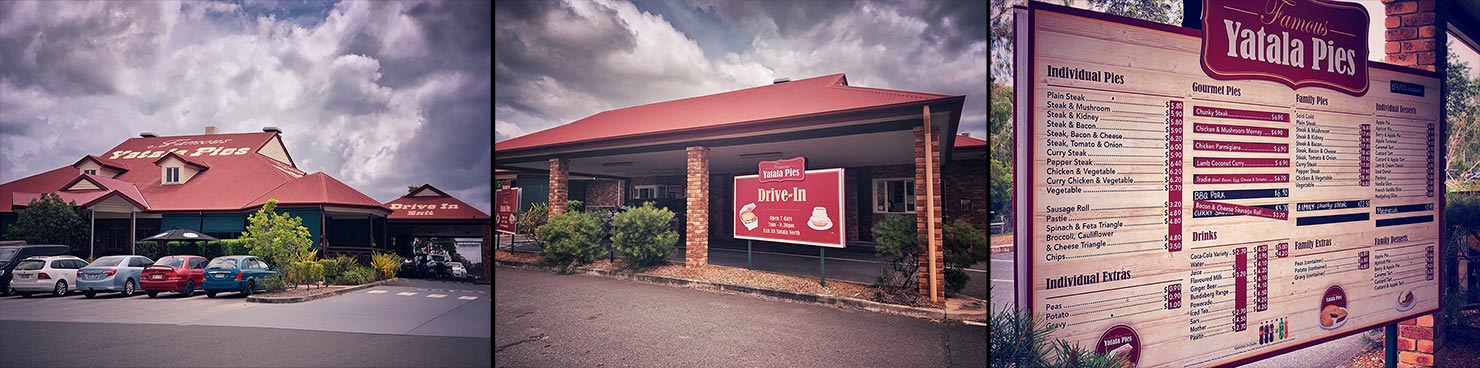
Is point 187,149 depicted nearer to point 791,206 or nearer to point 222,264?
point 222,264

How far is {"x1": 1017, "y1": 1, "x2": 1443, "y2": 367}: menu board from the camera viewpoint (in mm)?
2336

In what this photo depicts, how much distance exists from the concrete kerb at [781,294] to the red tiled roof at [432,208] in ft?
1.60

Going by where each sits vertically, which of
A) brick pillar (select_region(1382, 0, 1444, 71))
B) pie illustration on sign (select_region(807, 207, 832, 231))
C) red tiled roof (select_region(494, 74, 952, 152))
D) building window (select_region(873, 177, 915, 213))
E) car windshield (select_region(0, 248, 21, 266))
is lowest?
car windshield (select_region(0, 248, 21, 266))

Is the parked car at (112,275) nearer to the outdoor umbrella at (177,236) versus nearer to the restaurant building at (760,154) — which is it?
the outdoor umbrella at (177,236)

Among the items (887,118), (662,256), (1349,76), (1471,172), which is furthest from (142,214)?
(1471,172)

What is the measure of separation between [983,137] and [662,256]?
2.48m

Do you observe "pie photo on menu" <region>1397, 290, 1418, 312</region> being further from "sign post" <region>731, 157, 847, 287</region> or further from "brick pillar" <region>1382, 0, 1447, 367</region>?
"sign post" <region>731, 157, 847, 287</region>

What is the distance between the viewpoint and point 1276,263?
117 inches

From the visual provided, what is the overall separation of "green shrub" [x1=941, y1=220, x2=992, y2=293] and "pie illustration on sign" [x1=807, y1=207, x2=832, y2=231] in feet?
3.10

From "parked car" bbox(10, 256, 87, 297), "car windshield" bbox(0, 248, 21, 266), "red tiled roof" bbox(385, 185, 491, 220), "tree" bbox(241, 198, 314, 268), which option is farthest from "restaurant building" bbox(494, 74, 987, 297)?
"car windshield" bbox(0, 248, 21, 266)

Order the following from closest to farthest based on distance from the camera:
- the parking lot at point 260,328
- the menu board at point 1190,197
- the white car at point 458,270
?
1. the menu board at point 1190,197
2. the parking lot at point 260,328
3. the white car at point 458,270

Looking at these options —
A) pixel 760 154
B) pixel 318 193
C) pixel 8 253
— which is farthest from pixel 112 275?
pixel 760 154

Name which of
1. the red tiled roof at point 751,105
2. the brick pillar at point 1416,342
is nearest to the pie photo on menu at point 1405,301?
the brick pillar at point 1416,342

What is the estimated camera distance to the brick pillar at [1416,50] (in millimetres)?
3674
